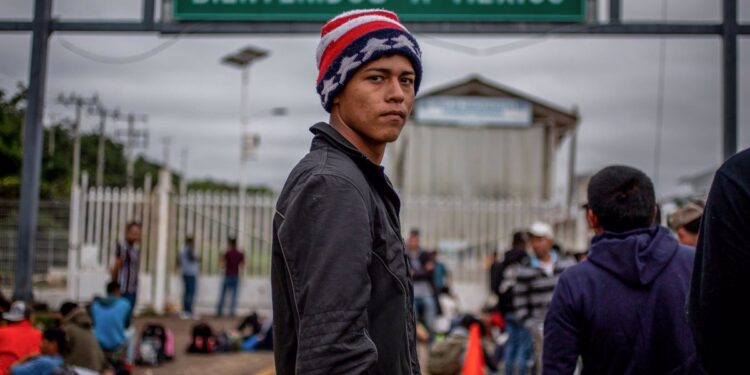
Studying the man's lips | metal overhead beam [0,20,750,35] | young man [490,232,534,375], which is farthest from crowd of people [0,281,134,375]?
the man's lips

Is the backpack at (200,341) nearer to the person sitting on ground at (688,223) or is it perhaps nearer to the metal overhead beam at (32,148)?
the metal overhead beam at (32,148)

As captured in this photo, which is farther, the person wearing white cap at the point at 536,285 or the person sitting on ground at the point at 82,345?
the person wearing white cap at the point at 536,285

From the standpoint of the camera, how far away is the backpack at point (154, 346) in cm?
1234

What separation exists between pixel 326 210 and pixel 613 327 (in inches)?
70.2

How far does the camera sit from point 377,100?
217cm

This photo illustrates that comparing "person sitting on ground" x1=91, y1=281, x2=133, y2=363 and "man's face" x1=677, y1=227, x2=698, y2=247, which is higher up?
"man's face" x1=677, y1=227, x2=698, y2=247

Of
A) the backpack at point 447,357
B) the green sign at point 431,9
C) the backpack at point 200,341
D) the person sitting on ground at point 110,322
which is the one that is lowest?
the backpack at point 200,341

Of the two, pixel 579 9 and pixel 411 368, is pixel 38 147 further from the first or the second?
pixel 411 368

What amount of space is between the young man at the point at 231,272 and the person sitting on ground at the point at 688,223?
1489cm

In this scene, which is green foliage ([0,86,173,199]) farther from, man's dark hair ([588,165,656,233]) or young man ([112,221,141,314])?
man's dark hair ([588,165,656,233])

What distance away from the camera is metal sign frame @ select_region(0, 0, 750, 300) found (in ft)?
28.3

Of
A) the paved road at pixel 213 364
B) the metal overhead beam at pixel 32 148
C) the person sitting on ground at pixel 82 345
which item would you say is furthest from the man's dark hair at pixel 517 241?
the metal overhead beam at pixel 32 148

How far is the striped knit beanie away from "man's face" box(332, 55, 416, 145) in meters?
0.02

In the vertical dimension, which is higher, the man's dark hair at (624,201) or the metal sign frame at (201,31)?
the metal sign frame at (201,31)
